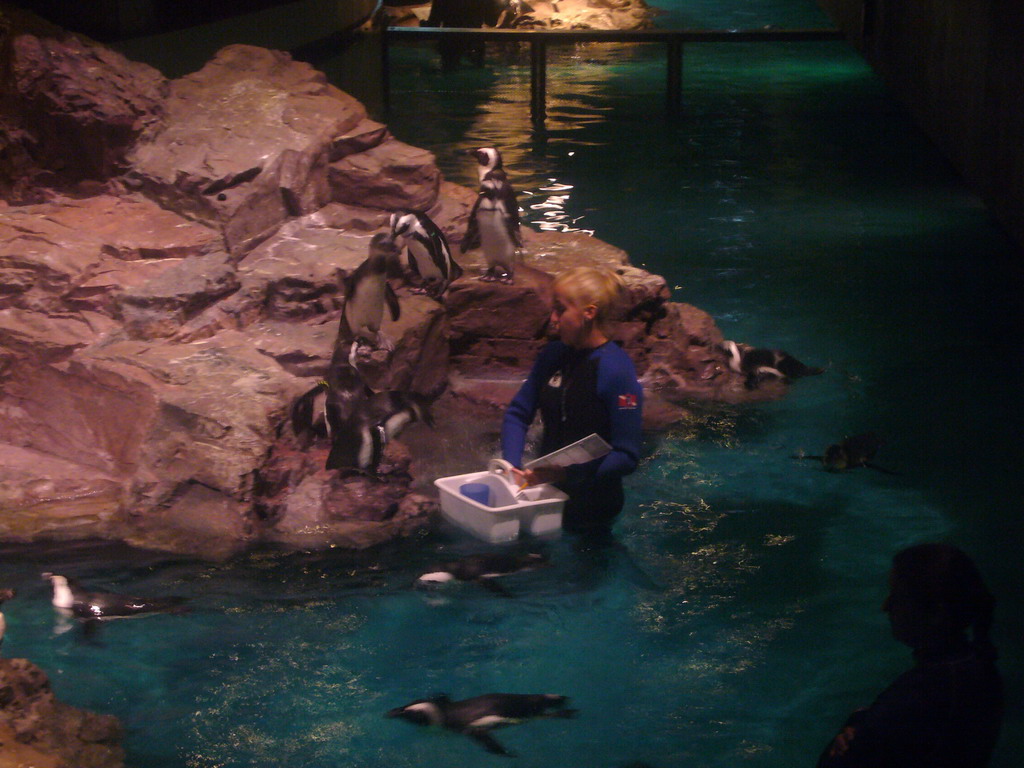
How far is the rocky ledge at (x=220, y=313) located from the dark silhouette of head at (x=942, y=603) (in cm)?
298

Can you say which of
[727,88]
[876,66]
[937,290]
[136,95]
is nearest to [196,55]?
[136,95]

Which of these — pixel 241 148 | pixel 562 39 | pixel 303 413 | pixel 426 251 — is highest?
pixel 562 39

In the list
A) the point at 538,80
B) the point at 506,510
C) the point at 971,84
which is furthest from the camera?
the point at 538,80

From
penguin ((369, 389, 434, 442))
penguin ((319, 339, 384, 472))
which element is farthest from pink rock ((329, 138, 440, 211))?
penguin ((319, 339, 384, 472))

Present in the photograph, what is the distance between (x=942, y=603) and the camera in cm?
207

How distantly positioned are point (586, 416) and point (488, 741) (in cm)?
134

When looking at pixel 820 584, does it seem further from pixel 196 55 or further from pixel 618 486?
pixel 196 55

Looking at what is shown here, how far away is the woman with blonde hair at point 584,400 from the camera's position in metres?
4.07

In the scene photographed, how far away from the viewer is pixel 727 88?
1781cm

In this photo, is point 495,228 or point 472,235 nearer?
point 495,228

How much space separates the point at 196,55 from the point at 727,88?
34.5 ft

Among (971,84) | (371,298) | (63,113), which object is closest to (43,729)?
(371,298)

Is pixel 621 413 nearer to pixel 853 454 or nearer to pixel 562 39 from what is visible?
pixel 853 454

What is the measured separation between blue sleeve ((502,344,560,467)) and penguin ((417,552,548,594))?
0.36m
